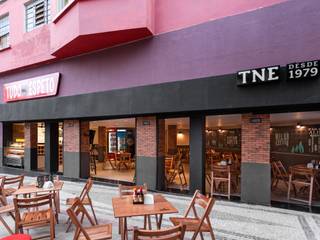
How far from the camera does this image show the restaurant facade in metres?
6.57

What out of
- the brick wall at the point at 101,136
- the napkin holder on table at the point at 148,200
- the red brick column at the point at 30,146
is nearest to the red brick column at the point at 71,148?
the red brick column at the point at 30,146

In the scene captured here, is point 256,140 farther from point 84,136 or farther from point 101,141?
point 101,141

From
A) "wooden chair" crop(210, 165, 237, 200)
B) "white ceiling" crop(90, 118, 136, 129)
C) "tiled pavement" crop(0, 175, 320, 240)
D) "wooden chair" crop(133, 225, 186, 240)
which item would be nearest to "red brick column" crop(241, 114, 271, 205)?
"tiled pavement" crop(0, 175, 320, 240)

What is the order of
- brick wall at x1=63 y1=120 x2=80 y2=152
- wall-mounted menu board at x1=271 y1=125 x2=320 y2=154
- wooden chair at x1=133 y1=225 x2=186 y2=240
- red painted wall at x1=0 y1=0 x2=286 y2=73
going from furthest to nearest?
brick wall at x1=63 y1=120 x2=80 y2=152
wall-mounted menu board at x1=271 y1=125 x2=320 y2=154
red painted wall at x1=0 y1=0 x2=286 y2=73
wooden chair at x1=133 y1=225 x2=186 y2=240

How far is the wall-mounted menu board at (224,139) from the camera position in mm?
15055

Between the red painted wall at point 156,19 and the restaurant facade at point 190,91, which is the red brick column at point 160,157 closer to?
the restaurant facade at point 190,91

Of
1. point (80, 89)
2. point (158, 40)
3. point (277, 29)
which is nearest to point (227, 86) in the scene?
point (277, 29)

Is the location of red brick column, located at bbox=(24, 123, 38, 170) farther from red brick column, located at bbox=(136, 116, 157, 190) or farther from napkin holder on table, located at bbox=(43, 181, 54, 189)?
napkin holder on table, located at bbox=(43, 181, 54, 189)

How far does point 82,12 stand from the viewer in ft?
29.4

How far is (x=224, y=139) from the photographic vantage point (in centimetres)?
1570

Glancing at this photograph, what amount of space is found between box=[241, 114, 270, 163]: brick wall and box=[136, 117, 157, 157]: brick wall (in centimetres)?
290

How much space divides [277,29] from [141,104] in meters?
4.38

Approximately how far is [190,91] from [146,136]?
2.41 metres

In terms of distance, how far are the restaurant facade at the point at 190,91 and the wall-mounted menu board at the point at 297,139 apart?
0.04 meters
